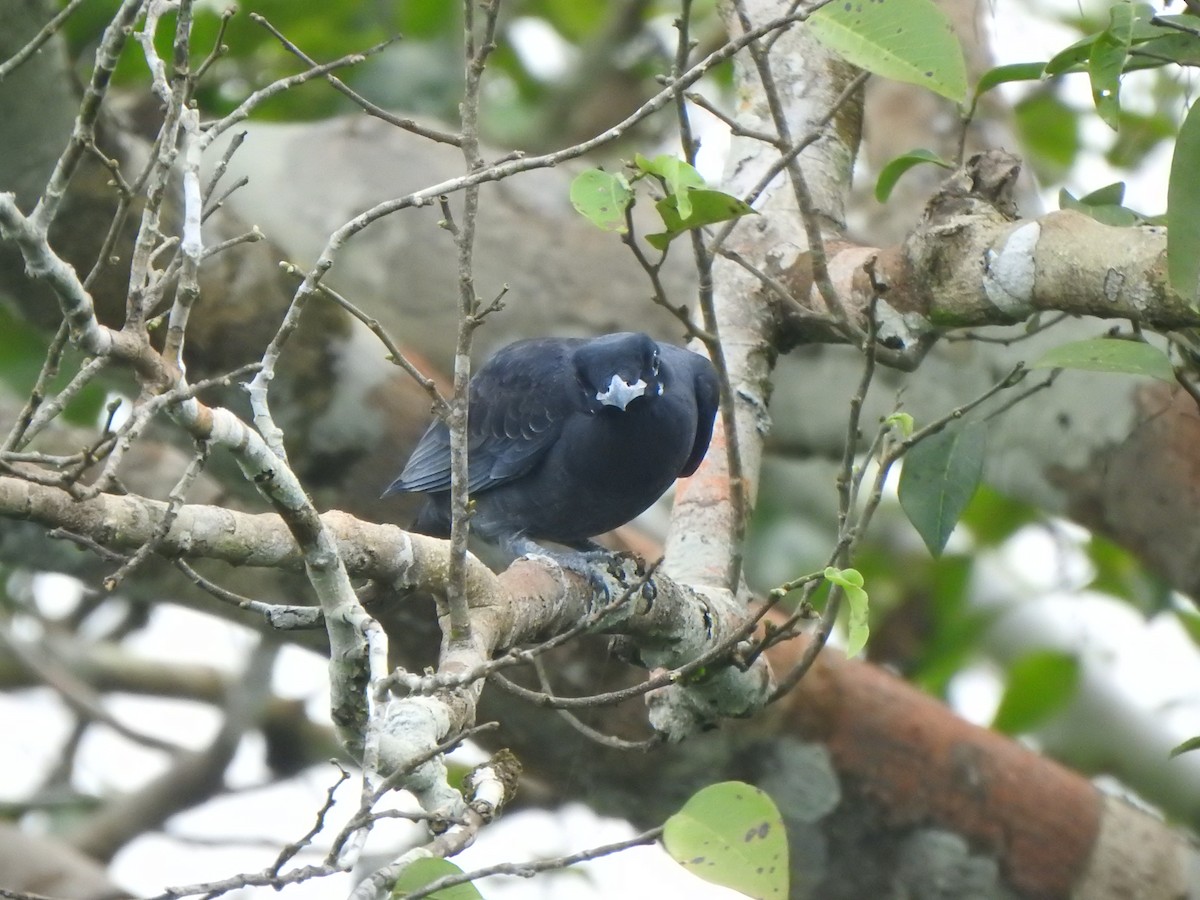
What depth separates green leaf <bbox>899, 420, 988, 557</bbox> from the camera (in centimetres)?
277

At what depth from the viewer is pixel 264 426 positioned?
185 cm

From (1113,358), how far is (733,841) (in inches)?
45.8

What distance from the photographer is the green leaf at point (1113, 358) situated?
237 centimetres

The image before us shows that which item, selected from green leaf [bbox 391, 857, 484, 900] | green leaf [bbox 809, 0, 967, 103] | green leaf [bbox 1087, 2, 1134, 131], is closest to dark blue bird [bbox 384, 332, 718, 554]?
green leaf [bbox 809, 0, 967, 103]

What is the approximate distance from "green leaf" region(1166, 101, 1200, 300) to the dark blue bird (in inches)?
53.7

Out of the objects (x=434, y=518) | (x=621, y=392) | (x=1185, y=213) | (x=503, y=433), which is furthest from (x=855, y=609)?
(x=434, y=518)

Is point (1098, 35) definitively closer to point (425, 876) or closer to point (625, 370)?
point (625, 370)

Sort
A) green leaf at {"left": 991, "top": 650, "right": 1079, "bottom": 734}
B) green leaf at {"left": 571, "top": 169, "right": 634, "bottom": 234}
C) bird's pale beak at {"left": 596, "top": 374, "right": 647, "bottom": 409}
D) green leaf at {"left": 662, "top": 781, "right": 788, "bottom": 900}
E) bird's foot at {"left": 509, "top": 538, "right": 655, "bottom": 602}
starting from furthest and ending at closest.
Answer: green leaf at {"left": 991, "top": 650, "right": 1079, "bottom": 734} < bird's pale beak at {"left": 596, "top": 374, "right": 647, "bottom": 409} < bird's foot at {"left": 509, "top": 538, "right": 655, "bottom": 602} < green leaf at {"left": 571, "top": 169, "right": 634, "bottom": 234} < green leaf at {"left": 662, "top": 781, "right": 788, "bottom": 900}

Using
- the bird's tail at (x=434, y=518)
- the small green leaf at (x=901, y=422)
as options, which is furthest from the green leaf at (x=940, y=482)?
the bird's tail at (x=434, y=518)

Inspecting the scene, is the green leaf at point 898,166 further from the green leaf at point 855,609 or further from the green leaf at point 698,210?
the green leaf at point 855,609

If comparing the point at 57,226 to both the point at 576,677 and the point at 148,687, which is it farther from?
the point at 148,687

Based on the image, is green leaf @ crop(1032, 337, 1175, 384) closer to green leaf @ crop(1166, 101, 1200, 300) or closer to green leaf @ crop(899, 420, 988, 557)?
green leaf @ crop(1166, 101, 1200, 300)

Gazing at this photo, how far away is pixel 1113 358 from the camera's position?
2.43 metres

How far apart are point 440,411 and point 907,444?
87 centimetres
